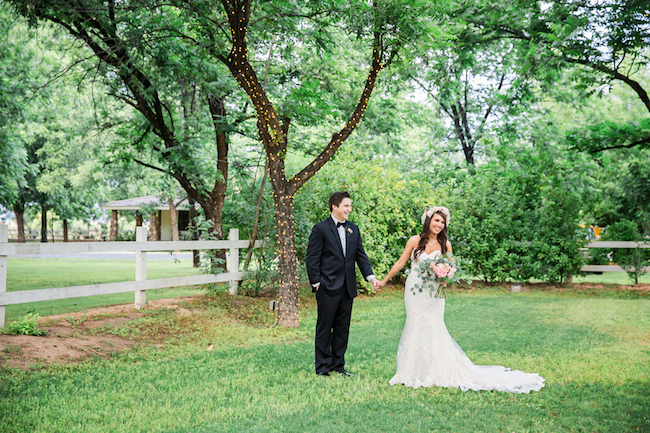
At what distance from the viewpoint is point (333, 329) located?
611 centimetres

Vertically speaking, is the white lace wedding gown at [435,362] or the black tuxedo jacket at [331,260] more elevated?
the black tuxedo jacket at [331,260]

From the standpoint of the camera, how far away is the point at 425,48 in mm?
8117

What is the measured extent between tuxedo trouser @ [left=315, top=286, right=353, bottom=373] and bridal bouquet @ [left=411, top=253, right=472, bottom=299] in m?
0.85

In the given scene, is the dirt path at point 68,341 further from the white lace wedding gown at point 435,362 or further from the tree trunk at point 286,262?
the white lace wedding gown at point 435,362

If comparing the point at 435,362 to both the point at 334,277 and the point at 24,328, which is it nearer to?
the point at 334,277

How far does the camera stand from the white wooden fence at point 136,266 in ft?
23.2

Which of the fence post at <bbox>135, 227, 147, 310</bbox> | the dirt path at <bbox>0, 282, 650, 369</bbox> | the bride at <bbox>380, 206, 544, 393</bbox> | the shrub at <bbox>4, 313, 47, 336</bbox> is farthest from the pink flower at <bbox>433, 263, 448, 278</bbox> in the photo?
the fence post at <bbox>135, 227, 147, 310</bbox>

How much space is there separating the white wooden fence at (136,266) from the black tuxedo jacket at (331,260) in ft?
12.1

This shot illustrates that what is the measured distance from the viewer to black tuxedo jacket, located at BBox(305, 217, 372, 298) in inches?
→ 235

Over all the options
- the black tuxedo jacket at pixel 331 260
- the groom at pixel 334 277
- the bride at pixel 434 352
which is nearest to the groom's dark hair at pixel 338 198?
the groom at pixel 334 277

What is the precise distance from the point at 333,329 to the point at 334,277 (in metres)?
0.66

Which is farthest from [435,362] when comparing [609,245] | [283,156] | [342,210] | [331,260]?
[609,245]

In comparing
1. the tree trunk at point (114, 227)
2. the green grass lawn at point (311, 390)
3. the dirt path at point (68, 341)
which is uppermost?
the tree trunk at point (114, 227)

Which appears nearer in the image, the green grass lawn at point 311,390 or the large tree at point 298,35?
the green grass lawn at point 311,390
